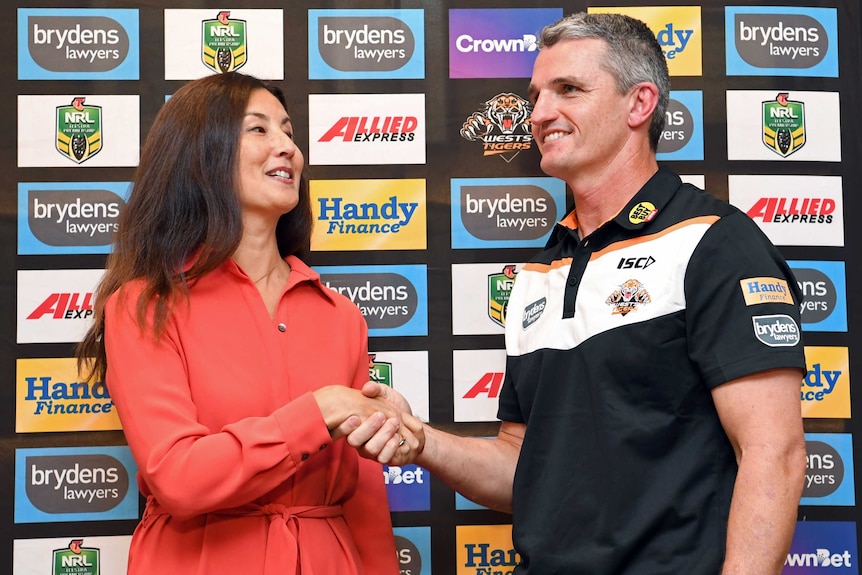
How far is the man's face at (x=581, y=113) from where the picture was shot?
201 centimetres

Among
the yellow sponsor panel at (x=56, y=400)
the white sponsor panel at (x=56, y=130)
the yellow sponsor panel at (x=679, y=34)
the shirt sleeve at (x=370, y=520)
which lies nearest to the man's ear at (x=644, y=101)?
the yellow sponsor panel at (x=679, y=34)

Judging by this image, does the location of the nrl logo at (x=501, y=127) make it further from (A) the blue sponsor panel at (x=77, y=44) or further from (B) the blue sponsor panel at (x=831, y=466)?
(B) the blue sponsor panel at (x=831, y=466)

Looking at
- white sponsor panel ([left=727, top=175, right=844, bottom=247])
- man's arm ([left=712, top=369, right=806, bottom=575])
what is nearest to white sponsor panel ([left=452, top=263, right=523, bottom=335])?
→ white sponsor panel ([left=727, top=175, right=844, bottom=247])

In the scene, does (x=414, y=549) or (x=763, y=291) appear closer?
(x=763, y=291)

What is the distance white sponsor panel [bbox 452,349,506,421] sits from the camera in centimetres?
253

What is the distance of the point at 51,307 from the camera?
2.48m

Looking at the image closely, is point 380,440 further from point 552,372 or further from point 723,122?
point 723,122

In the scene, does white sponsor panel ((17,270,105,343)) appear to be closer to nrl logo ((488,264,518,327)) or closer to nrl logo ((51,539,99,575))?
nrl logo ((51,539,99,575))

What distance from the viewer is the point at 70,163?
251cm

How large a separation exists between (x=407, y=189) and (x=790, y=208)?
116cm

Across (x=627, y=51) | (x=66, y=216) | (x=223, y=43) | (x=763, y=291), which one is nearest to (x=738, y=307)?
(x=763, y=291)

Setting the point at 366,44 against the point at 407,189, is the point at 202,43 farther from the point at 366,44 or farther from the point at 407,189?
the point at 407,189

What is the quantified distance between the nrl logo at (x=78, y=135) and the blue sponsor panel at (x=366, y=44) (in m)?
0.65

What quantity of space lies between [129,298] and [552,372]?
938 mm
